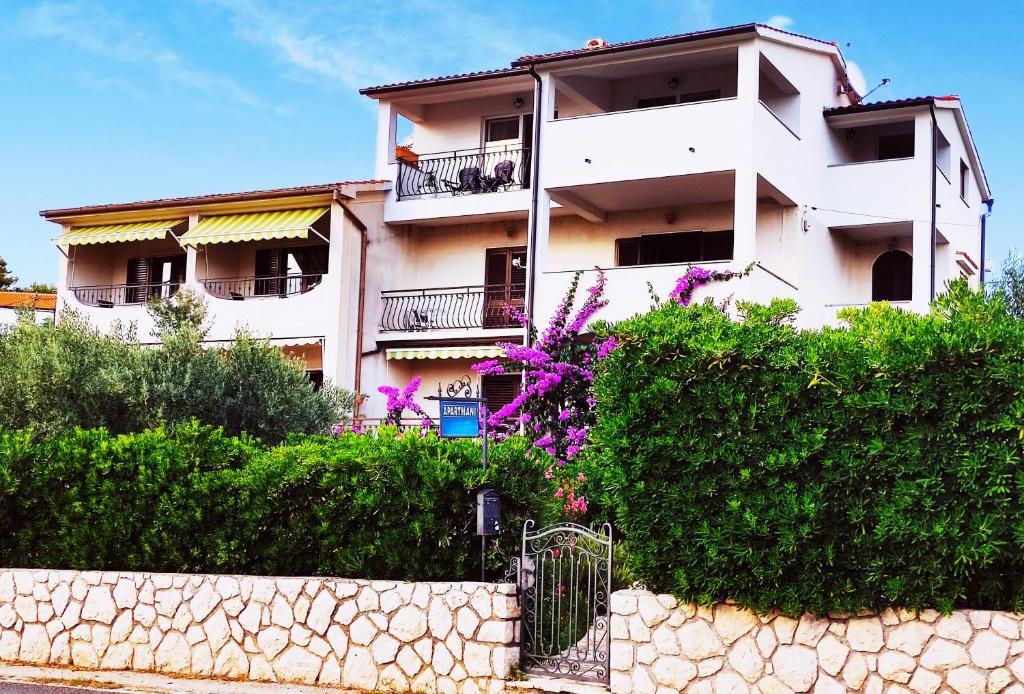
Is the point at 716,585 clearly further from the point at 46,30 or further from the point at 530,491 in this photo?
the point at 46,30

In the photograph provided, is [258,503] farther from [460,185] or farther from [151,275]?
[151,275]

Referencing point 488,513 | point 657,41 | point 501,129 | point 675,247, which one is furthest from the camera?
point 501,129

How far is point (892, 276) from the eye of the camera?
2694 cm

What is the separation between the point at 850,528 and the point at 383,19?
464 inches

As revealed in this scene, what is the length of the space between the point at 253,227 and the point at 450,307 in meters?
4.96

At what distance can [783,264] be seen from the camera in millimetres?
25062

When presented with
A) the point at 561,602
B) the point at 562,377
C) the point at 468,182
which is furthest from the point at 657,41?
the point at 561,602

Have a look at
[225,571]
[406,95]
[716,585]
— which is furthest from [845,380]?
[406,95]

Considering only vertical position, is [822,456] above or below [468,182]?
below

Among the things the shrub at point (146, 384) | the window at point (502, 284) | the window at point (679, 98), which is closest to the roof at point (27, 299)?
the window at point (502, 284)

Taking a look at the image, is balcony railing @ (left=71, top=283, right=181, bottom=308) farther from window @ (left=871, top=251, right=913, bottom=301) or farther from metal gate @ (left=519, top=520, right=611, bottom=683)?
metal gate @ (left=519, top=520, right=611, bottom=683)

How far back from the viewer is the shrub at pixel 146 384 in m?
17.8

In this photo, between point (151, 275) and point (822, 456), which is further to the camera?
point (151, 275)

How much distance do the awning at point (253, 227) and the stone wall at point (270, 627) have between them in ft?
45.5
